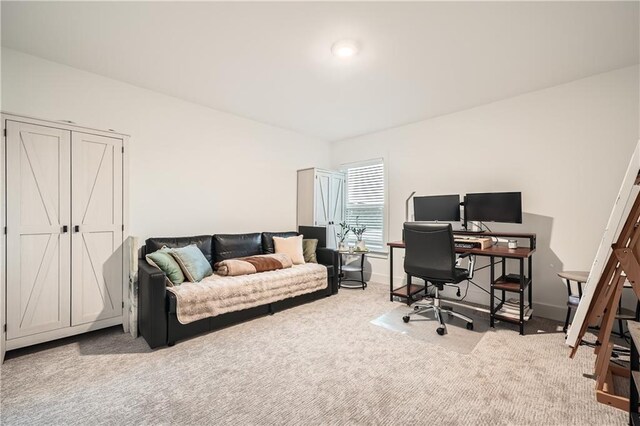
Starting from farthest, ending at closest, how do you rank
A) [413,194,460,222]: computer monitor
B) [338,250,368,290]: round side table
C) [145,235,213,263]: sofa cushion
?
[338,250,368,290]: round side table
[413,194,460,222]: computer monitor
[145,235,213,263]: sofa cushion

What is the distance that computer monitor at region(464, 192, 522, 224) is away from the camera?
10.7 feet

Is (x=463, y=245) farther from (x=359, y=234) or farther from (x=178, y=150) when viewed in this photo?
(x=178, y=150)

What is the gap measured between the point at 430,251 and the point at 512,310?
3.67 ft

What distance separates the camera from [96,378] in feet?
6.72

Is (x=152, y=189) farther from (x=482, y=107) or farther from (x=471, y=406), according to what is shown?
(x=482, y=107)

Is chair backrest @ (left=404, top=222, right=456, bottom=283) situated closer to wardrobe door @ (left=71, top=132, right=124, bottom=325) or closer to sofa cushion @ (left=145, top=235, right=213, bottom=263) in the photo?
sofa cushion @ (left=145, top=235, right=213, bottom=263)

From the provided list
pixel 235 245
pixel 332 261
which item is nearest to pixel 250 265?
pixel 235 245

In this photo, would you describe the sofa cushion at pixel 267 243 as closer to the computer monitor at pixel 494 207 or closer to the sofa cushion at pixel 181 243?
the sofa cushion at pixel 181 243

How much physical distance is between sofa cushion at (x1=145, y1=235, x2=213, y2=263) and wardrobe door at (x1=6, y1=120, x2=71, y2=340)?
698 mm

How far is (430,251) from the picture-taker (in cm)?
293

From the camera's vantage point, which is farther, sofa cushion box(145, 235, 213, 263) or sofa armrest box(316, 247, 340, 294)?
sofa armrest box(316, 247, 340, 294)

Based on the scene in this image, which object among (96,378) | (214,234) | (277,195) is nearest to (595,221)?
(277,195)

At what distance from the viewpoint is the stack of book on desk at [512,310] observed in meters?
2.96

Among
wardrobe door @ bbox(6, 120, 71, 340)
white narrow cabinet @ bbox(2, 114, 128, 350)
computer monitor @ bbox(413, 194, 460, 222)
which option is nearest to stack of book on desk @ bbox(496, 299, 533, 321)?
computer monitor @ bbox(413, 194, 460, 222)
